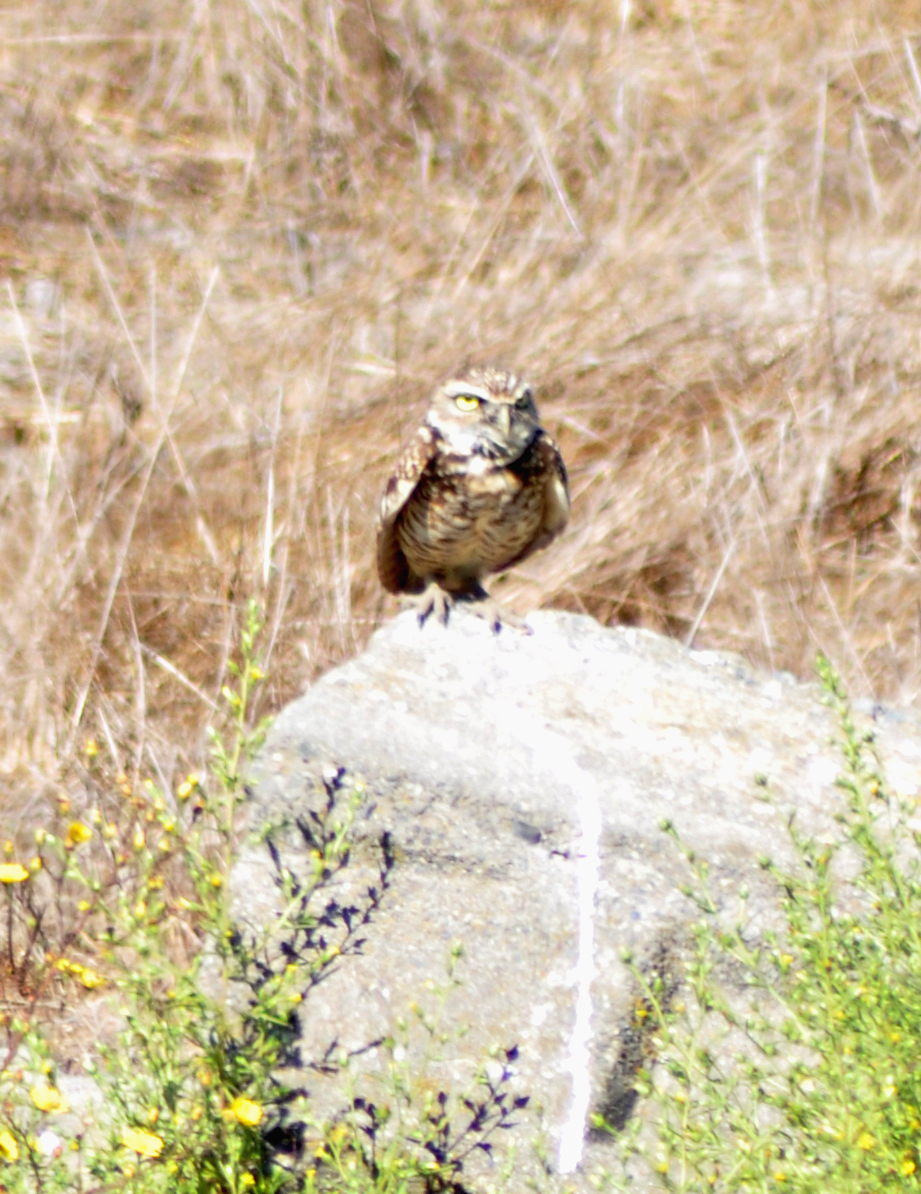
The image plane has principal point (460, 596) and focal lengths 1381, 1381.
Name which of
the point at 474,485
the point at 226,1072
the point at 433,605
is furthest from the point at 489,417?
the point at 226,1072

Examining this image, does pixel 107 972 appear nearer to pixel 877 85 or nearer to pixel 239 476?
pixel 239 476

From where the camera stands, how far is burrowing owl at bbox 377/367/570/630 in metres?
3.95

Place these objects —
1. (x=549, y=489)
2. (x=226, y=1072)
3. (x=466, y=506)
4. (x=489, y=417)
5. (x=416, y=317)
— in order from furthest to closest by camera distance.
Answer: (x=416, y=317), (x=549, y=489), (x=466, y=506), (x=489, y=417), (x=226, y=1072)

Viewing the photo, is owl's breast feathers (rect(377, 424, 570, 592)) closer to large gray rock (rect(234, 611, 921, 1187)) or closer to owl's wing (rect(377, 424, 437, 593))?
owl's wing (rect(377, 424, 437, 593))

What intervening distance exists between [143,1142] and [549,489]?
2.59 m

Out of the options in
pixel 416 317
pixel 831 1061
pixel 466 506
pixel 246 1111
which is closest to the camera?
pixel 831 1061

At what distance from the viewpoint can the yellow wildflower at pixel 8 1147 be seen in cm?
203

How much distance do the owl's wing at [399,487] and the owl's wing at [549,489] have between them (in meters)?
0.32

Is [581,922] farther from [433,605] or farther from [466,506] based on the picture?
[466,506]

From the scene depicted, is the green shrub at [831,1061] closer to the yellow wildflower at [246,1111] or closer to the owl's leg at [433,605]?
the yellow wildflower at [246,1111]

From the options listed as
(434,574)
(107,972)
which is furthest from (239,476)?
(107,972)

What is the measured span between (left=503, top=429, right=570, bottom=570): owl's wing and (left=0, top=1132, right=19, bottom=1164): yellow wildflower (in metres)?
2.47

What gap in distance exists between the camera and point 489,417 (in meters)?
3.91

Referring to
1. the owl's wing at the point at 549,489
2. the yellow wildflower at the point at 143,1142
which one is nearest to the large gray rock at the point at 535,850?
the yellow wildflower at the point at 143,1142
